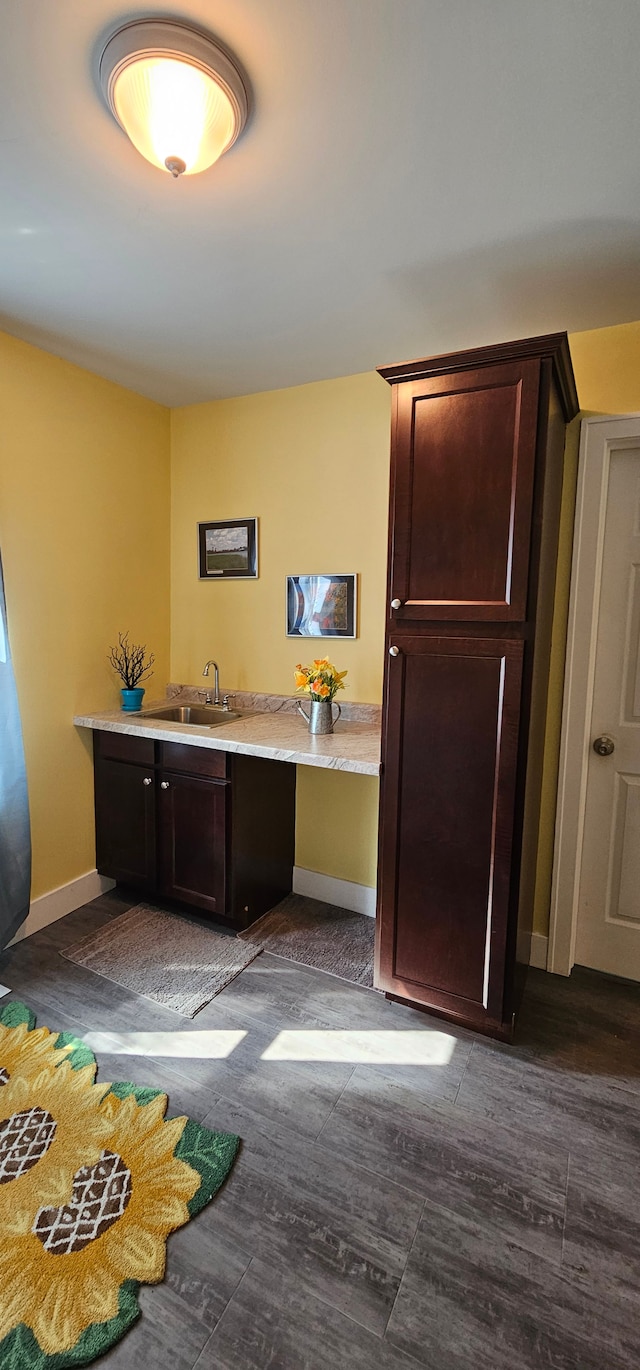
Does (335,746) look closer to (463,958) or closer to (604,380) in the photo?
(463,958)

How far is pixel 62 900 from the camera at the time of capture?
2.64m

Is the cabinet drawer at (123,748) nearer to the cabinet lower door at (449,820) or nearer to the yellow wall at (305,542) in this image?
the yellow wall at (305,542)

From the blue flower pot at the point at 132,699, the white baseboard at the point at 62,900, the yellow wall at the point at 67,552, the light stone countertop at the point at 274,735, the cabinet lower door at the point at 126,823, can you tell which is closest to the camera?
the light stone countertop at the point at 274,735

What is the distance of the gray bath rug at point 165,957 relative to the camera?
2.12m

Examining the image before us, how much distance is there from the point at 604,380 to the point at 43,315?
82.9 inches

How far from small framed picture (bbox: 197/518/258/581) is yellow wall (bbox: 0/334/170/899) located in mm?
288

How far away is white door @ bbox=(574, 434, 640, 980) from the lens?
214 cm

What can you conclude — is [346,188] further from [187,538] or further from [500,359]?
[187,538]

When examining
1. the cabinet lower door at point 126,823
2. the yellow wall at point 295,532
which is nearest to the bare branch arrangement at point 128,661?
the yellow wall at point 295,532

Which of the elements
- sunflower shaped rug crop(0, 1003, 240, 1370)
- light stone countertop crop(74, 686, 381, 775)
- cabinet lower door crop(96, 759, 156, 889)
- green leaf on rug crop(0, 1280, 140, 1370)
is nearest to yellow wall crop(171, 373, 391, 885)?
light stone countertop crop(74, 686, 381, 775)

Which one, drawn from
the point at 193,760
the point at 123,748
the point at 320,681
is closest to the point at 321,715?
the point at 320,681

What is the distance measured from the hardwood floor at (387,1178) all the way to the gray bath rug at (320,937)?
14 centimetres

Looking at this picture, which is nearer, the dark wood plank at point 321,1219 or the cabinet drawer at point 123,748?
the dark wood plank at point 321,1219

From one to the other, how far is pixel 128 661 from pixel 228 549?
783 mm
